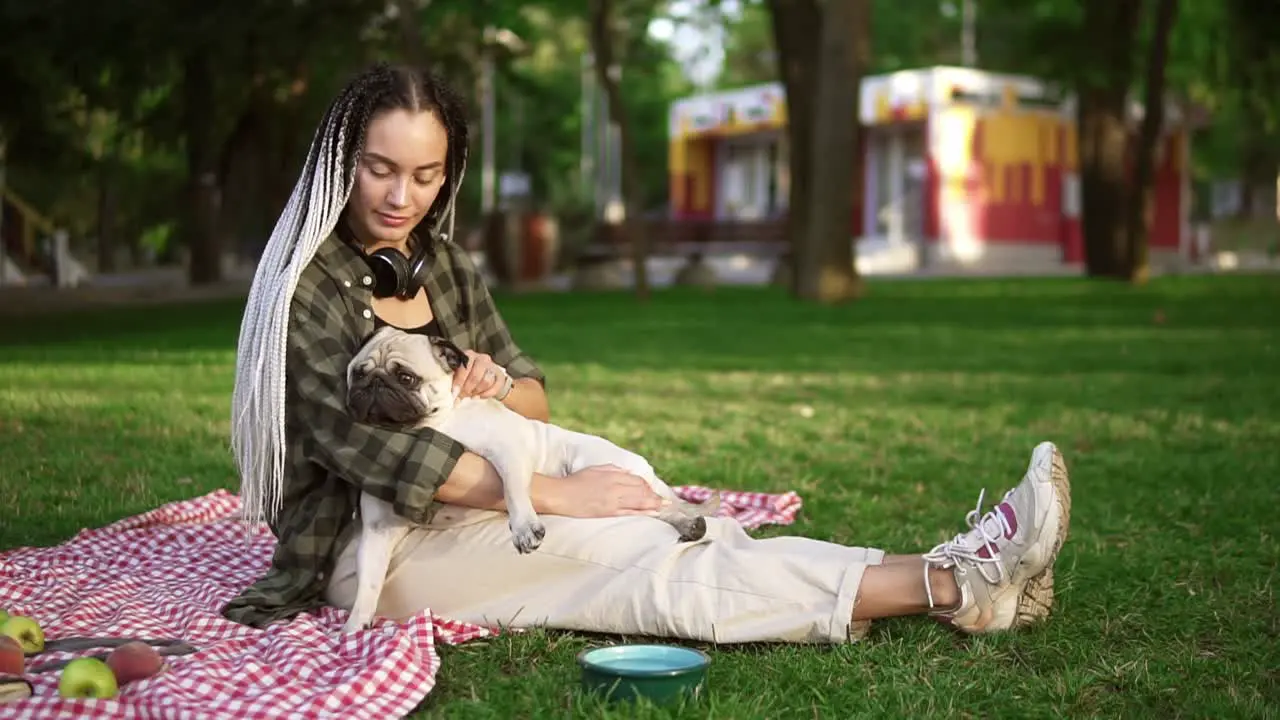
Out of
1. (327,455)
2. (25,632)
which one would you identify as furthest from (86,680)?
(327,455)

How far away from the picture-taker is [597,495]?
434cm

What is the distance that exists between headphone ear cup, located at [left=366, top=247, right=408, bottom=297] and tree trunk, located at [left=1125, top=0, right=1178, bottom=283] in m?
20.7

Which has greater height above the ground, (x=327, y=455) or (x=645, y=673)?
(x=327, y=455)

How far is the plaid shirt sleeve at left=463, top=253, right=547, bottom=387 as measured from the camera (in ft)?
16.0

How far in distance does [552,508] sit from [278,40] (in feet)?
56.8

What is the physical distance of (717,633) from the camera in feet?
13.5

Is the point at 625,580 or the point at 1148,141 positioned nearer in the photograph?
the point at 625,580

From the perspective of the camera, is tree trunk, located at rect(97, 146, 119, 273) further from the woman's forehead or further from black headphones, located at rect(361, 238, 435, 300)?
the woman's forehead

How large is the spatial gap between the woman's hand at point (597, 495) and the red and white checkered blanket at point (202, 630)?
412mm

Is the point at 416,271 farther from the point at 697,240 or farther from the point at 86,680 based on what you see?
the point at 697,240

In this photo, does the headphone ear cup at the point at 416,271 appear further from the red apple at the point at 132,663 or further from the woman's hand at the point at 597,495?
the red apple at the point at 132,663

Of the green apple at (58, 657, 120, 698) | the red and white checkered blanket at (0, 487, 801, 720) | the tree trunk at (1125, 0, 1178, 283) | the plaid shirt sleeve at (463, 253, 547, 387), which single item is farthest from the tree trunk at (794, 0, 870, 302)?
the green apple at (58, 657, 120, 698)

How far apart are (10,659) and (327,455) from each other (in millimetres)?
977

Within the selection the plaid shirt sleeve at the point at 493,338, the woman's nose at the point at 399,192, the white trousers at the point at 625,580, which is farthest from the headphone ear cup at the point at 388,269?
the white trousers at the point at 625,580
